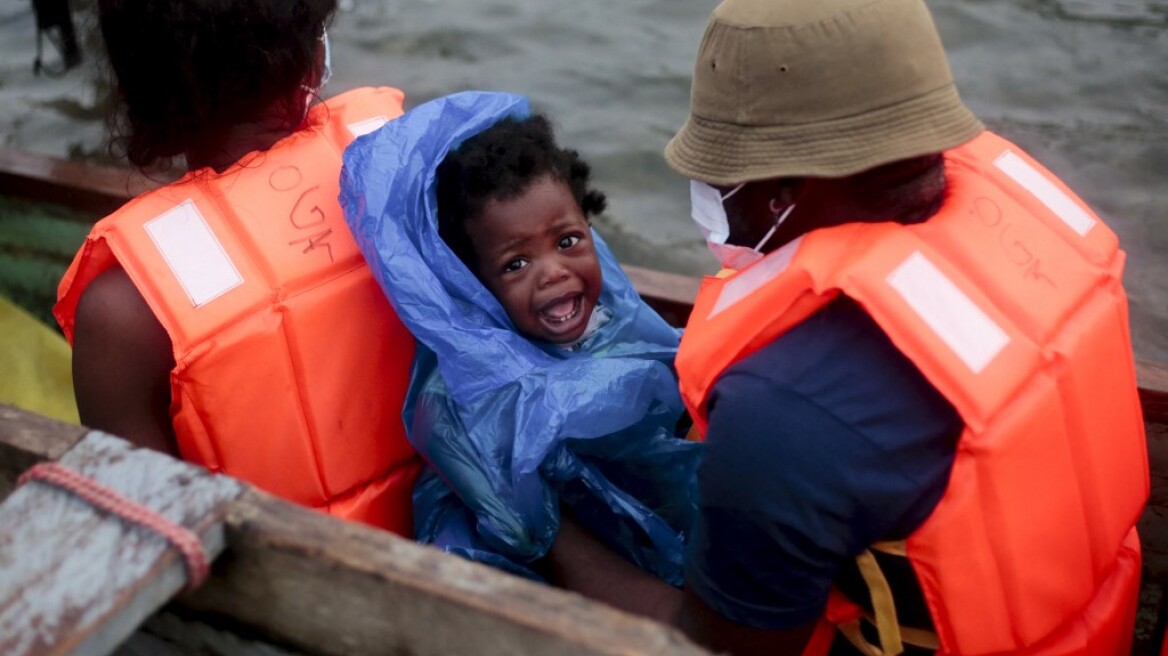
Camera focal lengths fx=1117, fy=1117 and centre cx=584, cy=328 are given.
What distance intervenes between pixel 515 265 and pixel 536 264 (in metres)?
0.05

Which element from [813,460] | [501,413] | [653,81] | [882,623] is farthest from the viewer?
[653,81]

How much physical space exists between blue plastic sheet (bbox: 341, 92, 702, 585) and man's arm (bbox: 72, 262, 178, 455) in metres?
0.40

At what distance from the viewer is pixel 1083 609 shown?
1737 mm

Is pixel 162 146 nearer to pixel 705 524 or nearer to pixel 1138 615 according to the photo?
pixel 705 524

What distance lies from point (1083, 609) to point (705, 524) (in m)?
0.67

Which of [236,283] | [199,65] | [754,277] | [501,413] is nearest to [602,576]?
[501,413]

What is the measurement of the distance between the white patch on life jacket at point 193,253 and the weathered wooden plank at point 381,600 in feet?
2.39

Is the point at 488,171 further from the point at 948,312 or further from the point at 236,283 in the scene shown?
the point at 948,312

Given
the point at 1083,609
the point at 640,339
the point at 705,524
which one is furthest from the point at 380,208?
the point at 1083,609

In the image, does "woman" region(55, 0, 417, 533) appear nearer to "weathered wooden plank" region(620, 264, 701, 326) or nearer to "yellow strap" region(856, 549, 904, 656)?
"weathered wooden plank" region(620, 264, 701, 326)

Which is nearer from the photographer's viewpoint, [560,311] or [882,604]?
[882,604]

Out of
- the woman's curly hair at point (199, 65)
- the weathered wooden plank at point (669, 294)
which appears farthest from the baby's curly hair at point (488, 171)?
the weathered wooden plank at point (669, 294)

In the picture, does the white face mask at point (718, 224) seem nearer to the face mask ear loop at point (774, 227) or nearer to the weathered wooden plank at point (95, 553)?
the face mask ear loop at point (774, 227)

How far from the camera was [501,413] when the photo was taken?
2.01 metres
